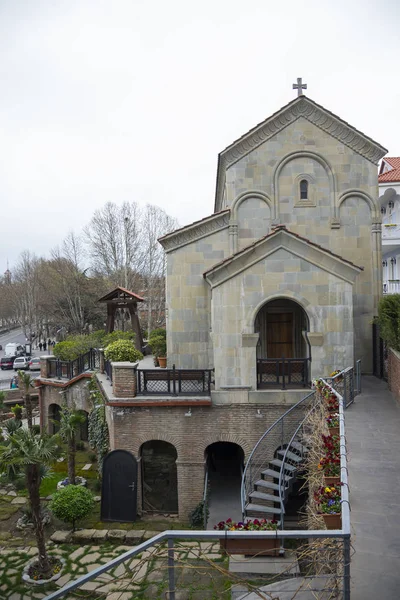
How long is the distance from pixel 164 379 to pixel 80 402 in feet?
23.2

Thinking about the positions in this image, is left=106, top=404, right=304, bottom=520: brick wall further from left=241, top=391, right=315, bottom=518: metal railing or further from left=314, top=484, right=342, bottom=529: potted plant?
left=314, top=484, right=342, bottom=529: potted plant

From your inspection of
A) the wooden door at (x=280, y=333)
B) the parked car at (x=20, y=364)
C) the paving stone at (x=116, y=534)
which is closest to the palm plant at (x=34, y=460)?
the paving stone at (x=116, y=534)

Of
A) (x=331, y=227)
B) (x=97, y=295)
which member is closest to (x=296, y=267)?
(x=331, y=227)

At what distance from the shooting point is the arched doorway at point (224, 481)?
42.2ft

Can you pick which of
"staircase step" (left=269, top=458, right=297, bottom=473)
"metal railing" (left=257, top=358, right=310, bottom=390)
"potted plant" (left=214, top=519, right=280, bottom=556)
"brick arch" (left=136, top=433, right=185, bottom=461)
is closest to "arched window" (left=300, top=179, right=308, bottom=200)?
"metal railing" (left=257, top=358, right=310, bottom=390)

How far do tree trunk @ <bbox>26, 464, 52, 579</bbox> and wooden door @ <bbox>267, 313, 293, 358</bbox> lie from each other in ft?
28.9

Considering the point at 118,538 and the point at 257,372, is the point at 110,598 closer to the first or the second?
the point at 118,538

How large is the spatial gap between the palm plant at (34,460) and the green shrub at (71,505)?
5.21 ft

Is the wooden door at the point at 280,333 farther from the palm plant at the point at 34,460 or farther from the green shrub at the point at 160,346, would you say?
the palm plant at the point at 34,460

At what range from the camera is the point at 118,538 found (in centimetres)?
1181

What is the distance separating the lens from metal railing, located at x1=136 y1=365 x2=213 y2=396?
1326 cm

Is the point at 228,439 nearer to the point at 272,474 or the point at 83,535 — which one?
the point at 272,474

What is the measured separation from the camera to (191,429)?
1321cm

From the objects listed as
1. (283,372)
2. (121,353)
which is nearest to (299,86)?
(283,372)
